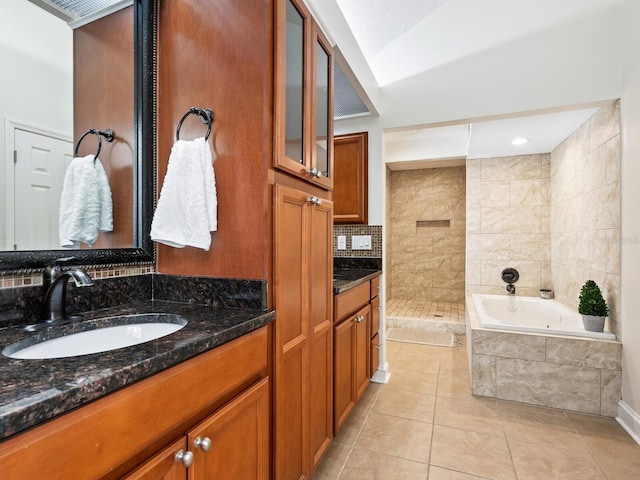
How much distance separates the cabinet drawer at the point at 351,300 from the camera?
1683 mm

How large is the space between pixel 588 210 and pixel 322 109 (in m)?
2.43

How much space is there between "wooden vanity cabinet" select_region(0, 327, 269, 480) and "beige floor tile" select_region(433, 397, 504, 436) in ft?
4.68

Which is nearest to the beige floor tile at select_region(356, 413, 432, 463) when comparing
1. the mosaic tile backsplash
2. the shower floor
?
the mosaic tile backsplash

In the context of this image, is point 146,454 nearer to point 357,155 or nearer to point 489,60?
point 357,155

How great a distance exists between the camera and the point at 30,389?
487mm

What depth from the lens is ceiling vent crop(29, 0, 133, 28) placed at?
1044mm

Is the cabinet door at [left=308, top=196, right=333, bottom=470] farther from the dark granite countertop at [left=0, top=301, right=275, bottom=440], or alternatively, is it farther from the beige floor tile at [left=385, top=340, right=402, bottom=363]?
the beige floor tile at [left=385, top=340, right=402, bottom=363]

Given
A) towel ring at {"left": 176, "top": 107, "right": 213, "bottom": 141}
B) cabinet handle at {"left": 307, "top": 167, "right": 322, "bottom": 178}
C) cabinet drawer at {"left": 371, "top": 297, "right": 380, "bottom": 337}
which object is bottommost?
cabinet drawer at {"left": 371, "top": 297, "right": 380, "bottom": 337}

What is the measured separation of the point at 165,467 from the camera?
675mm

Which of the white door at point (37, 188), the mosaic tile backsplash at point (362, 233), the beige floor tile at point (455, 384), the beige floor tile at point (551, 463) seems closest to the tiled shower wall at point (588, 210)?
the beige floor tile at point (551, 463)

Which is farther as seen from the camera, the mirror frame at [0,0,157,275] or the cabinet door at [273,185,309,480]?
the mirror frame at [0,0,157,275]

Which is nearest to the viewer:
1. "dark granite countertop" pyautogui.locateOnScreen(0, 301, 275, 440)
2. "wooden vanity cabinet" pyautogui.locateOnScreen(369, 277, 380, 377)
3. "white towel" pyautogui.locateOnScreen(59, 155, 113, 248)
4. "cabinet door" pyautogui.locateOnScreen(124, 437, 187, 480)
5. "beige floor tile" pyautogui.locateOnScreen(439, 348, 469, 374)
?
"dark granite countertop" pyautogui.locateOnScreen(0, 301, 275, 440)

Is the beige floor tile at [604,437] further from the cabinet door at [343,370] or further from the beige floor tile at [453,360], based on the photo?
the cabinet door at [343,370]

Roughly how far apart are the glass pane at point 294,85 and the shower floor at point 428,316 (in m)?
3.21
